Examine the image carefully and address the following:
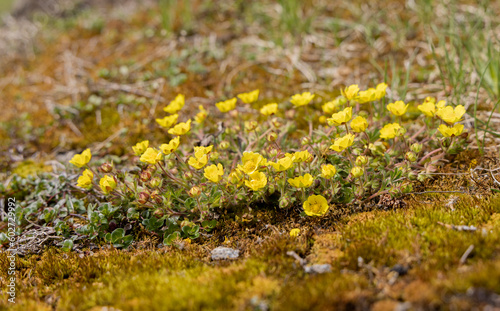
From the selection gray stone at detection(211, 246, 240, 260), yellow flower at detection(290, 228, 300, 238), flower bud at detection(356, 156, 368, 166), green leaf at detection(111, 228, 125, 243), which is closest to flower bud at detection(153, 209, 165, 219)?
green leaf at detection(111, 228, 125, 243)

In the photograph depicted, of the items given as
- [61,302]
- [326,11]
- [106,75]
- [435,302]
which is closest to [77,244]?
[61,302]

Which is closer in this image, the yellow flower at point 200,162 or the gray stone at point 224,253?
the gray stone at point 224,253

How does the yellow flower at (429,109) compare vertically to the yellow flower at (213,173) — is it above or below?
above

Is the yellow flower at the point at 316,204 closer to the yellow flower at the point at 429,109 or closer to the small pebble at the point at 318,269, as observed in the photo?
the small pebble at the point at 318,269

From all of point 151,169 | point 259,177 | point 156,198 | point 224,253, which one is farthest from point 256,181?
point 151,169

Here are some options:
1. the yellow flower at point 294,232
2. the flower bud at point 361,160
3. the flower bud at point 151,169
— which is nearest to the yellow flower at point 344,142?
the flower bud at point 361,160
